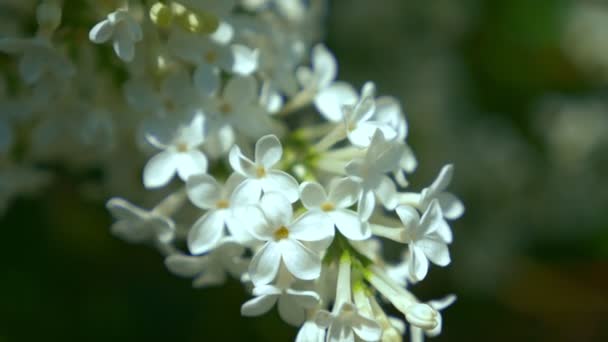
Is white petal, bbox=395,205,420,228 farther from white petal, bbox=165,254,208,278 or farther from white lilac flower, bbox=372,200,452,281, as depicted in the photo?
white petal, bbox=165,254,208,278

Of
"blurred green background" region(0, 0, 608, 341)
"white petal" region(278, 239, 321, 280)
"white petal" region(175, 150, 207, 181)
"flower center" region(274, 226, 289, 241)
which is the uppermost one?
"white petal" region(175, 150, 207, 181)

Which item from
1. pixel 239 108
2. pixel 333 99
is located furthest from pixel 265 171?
pixel 333 99

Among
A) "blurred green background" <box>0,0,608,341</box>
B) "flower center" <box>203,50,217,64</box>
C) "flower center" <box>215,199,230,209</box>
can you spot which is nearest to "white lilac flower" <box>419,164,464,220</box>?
"flower center" <box>215,199,230,209</box>

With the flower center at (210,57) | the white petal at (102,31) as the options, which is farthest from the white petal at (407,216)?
the white petal at (102,31)

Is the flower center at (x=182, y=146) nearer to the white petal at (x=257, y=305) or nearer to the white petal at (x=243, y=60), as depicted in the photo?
the white petal at (x=243, y=60)

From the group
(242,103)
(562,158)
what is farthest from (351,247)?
(562,158)

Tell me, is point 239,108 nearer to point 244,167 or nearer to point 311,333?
point 244,167

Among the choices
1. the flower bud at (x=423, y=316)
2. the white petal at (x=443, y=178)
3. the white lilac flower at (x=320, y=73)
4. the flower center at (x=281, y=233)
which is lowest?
the flower bud at (x=423, y=316)
